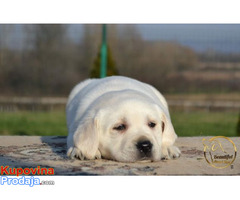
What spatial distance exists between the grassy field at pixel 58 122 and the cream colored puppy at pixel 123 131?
7133 mm

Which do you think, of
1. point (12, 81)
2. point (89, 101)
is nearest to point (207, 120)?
point (12, 81)

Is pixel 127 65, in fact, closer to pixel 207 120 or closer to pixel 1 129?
pixel 207 120

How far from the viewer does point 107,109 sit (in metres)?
5.89

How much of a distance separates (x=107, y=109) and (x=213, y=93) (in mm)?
9299

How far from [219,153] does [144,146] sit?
146cm

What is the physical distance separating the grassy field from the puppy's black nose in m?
7.68

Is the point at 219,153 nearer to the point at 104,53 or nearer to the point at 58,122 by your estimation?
the point at 104,53

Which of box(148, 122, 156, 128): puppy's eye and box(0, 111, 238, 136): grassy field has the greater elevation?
box(148, 122, 156, 128): puppy's eye

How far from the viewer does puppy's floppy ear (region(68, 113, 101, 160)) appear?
226 inches

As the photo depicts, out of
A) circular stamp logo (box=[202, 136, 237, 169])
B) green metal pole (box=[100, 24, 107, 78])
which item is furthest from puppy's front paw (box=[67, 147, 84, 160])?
green metal pole (box=[100, 24, 107, 78])

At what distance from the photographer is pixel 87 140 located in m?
5.73

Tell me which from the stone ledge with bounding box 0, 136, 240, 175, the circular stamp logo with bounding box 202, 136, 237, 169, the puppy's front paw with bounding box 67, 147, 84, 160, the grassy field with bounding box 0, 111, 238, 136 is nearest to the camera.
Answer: the stone ledge with bounding box 0, 136, 240, 175

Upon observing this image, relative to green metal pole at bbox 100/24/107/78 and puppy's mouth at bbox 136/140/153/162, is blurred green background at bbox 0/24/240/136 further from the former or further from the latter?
puppy's mouth at bbox 136/140/153/162

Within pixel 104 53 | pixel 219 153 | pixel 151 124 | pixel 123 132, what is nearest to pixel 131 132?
pixel 123 132
